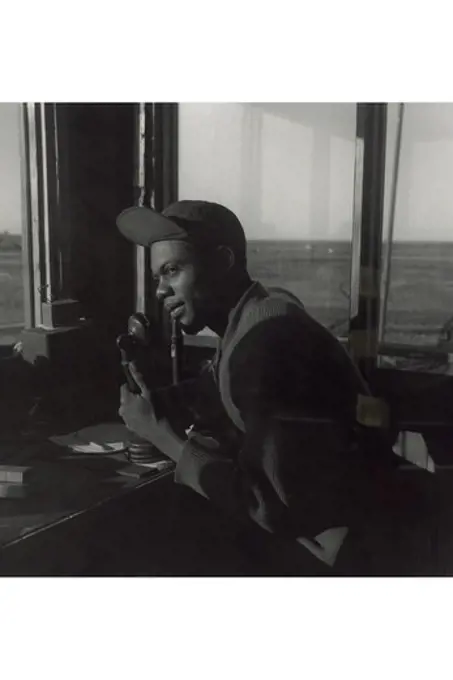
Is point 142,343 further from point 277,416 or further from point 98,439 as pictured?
point 277,416

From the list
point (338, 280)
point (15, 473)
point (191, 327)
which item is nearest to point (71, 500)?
point (15, 473)

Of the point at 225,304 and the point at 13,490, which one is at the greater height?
the point at 225,304

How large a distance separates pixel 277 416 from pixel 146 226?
0.55m

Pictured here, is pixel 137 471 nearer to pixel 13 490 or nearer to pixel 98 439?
pixel 98 439

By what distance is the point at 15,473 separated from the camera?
1.55 m

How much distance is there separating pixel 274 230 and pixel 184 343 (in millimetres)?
348

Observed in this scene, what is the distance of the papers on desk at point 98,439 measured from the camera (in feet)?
4.98

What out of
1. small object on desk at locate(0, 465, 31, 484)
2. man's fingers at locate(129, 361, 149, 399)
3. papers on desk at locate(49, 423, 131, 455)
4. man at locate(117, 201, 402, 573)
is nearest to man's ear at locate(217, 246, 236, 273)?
man at locate(117, 201, 402, 573)

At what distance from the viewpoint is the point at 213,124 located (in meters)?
1.48

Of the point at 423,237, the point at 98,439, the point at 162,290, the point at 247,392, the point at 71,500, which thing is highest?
the point at 423,237

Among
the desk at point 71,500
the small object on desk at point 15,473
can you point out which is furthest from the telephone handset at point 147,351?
the small object on desk at point 15,473
